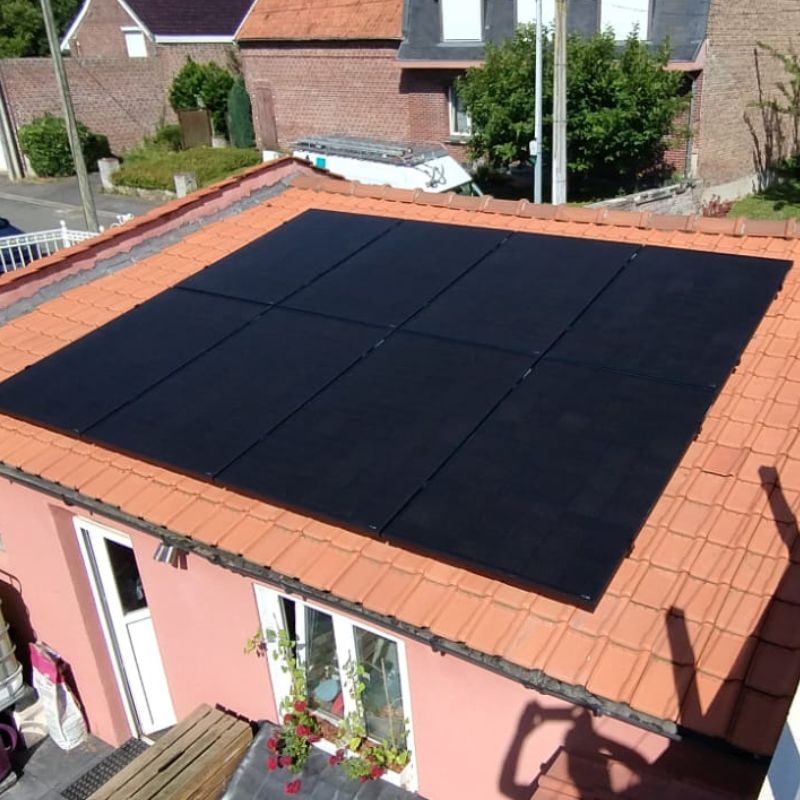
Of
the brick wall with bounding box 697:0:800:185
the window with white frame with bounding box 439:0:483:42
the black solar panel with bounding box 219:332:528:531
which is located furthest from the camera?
the window with white frame with bounding box 439:0:483:42

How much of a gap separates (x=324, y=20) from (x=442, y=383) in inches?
1153

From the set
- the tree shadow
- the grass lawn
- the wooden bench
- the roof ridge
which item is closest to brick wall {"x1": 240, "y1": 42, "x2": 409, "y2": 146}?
the grass lawn

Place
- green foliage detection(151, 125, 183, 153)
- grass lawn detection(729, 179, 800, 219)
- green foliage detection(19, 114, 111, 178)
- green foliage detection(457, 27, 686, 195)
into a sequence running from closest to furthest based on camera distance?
green foliage detection(457, 27, 686, 195) < grass lawn detection(729, 179, 800, 219) < green foliage detection(19, 114, 111, 178) < green foliage detection(151, 125, 183, 153)

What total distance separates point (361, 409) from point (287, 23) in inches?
1217

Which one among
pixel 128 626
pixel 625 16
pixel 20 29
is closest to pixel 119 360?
pixel 128 626

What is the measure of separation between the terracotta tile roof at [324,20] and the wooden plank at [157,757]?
26820 millimetres

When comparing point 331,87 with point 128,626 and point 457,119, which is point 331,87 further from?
point 128,626

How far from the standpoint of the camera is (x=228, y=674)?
7098 millimetres

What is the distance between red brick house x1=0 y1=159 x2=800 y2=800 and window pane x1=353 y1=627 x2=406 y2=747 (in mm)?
99

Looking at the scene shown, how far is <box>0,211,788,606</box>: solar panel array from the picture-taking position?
5.24m

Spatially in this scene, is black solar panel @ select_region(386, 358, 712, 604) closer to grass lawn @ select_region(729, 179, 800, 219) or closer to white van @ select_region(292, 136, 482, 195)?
white van @ select_region(292, 136, 482, 195)

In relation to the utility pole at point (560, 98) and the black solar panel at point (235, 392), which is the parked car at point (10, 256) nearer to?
the black solar panel at point (235, 392)

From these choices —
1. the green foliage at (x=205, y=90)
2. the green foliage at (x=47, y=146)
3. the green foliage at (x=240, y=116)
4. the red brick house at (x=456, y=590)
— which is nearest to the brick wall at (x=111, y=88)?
the green foliage at (x=47, y=146)

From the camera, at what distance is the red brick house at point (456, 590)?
4.45 m
